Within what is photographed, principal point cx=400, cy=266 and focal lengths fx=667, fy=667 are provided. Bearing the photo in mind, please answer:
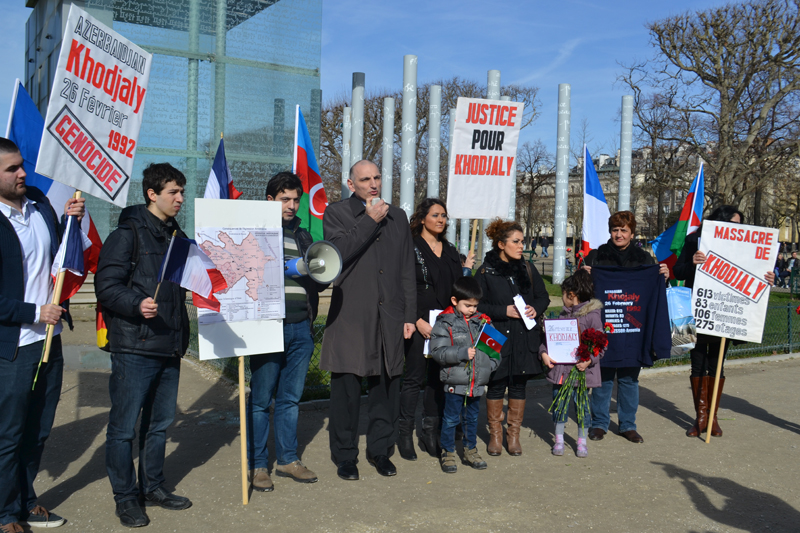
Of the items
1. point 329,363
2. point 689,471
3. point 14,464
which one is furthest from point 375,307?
point 689,471

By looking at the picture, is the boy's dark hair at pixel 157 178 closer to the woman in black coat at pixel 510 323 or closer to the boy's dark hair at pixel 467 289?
the boy's dark hair at pixel 467 289

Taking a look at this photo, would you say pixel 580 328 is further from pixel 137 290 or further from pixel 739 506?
pixel 137 290

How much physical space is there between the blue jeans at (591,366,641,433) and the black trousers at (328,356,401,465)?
2064 millimetres

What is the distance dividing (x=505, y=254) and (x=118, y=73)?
10.4 ft

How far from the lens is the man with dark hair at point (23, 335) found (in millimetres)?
3574

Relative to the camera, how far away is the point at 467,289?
5082 mm

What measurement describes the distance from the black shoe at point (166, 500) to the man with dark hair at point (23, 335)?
51cm

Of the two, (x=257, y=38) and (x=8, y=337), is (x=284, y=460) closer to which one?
(x=8, y=337)

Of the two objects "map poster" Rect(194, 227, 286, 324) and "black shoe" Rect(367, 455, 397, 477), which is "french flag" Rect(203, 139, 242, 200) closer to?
"map poster" Rect(194, 227, 286, 324)

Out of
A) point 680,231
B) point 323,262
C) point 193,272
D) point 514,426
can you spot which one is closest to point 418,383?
point 514,426

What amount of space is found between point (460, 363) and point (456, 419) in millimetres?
446

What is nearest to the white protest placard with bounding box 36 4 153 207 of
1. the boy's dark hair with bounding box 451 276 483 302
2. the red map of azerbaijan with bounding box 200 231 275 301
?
the red map of azerbaijan with bounding box 200 231 275 301

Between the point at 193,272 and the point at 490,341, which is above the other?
the point at 193,272

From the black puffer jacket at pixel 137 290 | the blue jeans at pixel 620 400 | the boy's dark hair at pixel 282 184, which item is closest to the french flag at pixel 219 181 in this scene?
the boy's dark hair at pixel 282 184
